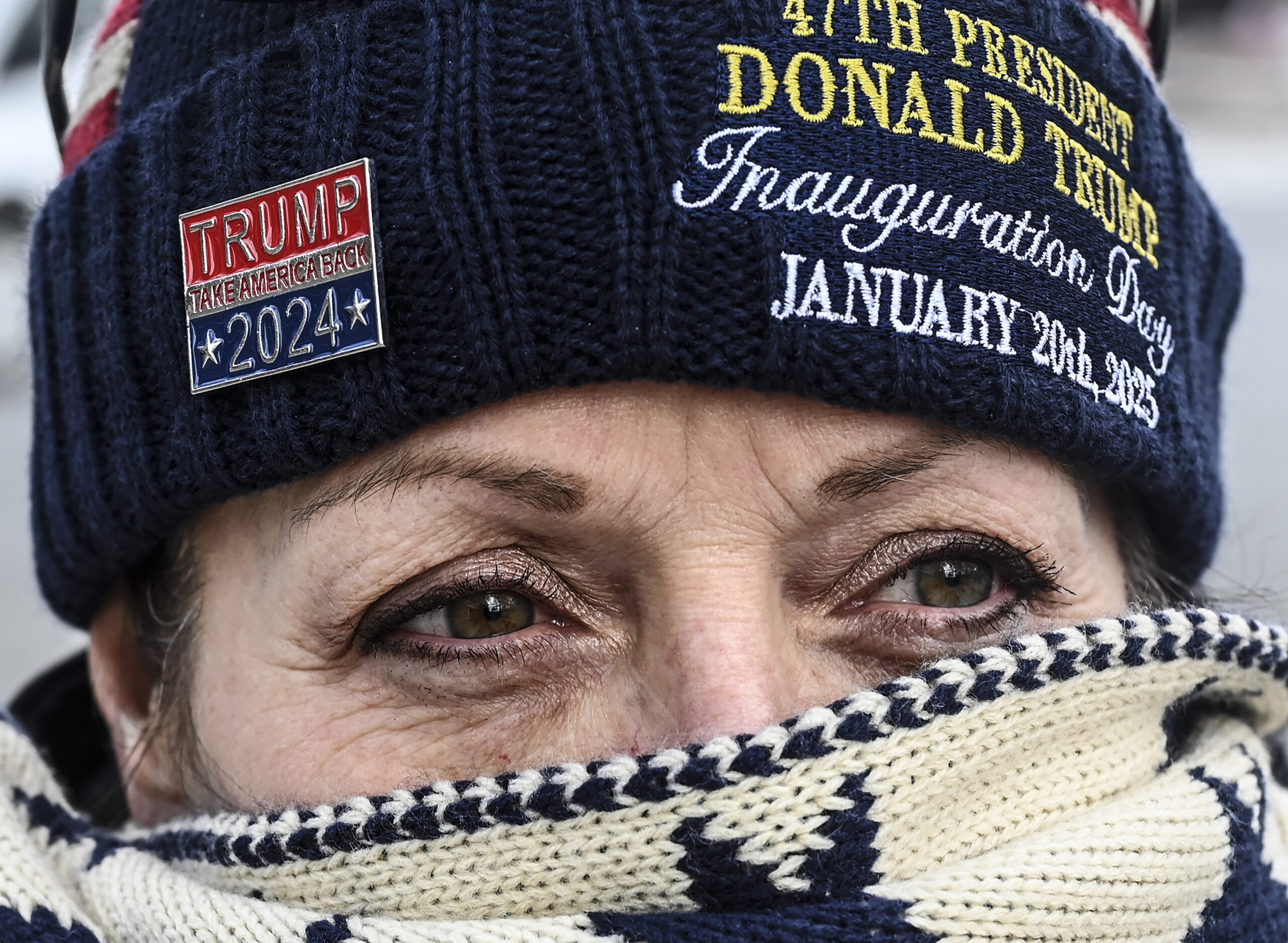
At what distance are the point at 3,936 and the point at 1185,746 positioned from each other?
1305 mm

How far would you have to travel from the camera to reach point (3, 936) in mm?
1266

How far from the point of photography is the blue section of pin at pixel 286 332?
126 centimetres

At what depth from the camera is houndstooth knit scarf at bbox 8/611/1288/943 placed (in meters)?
A: 1.17

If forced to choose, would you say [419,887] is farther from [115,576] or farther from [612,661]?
[115,576]

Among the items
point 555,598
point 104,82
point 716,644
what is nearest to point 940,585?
point 716,644

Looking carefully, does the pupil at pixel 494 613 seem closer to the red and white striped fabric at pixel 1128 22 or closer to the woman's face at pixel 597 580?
the woman's face at pixel 597 580

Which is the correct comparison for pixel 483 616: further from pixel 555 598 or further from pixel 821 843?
pixel 821 843

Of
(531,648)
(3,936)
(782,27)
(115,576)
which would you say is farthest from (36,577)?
(782,27)

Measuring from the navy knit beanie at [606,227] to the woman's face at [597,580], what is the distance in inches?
1.9

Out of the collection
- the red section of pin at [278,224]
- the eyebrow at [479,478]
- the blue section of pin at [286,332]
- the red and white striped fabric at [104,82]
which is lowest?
the eyebrow at [479,478]

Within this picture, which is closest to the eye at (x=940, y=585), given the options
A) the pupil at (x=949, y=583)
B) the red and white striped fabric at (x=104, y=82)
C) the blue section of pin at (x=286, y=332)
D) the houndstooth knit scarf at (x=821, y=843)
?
the pupil at (x=949, y=583)

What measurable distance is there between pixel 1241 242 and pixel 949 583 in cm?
325

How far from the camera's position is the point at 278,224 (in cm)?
130

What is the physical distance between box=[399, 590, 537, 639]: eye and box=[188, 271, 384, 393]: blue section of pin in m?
0.29
